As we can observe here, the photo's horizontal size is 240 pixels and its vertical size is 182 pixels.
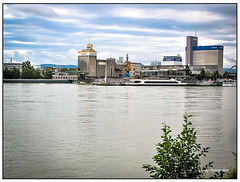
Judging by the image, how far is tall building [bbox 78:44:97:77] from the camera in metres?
43.6

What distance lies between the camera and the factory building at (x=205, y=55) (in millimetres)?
22484

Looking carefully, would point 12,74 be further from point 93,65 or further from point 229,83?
point 93,65

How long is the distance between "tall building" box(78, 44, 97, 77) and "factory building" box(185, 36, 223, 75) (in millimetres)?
14850

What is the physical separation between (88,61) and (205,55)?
18.2 metres

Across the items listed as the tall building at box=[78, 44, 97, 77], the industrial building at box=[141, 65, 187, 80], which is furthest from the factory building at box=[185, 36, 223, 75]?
the tall building at box=[78, 44, 97, 77]

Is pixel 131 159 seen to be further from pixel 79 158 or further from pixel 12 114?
pixel 12 114

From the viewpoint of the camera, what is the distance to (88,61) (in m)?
43.6

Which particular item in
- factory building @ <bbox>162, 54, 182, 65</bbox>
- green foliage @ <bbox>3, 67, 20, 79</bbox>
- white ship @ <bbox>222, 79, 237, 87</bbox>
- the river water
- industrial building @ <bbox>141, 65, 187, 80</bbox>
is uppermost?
factory building @ <bbox>162, 54, 182, 65</bbox>

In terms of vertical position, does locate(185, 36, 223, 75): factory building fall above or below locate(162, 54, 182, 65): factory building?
below

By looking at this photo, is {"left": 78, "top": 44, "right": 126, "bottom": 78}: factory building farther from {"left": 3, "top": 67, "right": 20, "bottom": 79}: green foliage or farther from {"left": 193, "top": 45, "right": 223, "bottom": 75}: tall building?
{"left": 193, "top": 45, "right": 223, "bottom": 75}: tall building

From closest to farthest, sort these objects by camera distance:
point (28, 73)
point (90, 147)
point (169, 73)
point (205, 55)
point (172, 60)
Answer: point (90, 147) → point (205, 55) → point (28, 73) → point (169, 73) → point (172, 60)

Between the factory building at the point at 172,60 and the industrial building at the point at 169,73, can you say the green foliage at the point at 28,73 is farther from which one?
the factory building at the point at 172,60

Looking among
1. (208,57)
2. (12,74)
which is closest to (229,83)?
(208,57)

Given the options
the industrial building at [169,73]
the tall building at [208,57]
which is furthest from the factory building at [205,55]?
the industrial building at [169,73]
